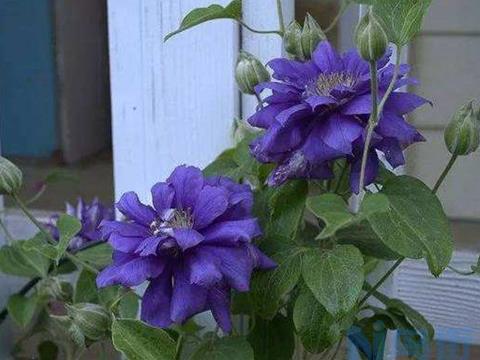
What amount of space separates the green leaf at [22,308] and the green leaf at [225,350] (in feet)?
1.28

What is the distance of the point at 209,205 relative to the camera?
0.83 meters

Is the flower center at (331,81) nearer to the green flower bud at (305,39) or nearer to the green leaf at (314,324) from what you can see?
the green flower bud at (305,39)

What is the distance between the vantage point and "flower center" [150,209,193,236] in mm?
834

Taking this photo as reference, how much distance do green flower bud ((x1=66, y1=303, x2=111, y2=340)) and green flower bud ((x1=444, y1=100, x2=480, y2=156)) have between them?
367mm

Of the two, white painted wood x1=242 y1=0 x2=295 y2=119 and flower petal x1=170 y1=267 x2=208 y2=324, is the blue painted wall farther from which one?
flower petal x1=170 y1=267 x2=208 y2=324

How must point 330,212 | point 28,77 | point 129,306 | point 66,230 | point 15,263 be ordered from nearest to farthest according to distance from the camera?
point 330,212
point 66,230
point 129,306
point 15,263
point 28,77

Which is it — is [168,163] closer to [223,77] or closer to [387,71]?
[223,77]

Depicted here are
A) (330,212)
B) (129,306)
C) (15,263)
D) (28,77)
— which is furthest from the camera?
(28,77)

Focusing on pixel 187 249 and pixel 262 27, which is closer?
pixel 187 249

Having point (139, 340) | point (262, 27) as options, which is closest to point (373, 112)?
point (139, 340)

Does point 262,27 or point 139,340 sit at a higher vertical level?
point 262,27

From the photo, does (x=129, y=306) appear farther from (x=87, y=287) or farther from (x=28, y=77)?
(x=28, y=77)

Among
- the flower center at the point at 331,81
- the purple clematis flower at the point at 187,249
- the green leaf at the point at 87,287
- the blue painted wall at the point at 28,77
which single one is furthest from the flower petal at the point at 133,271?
the blue painted wall at the point at 28,77

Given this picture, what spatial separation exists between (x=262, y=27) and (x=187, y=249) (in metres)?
0.41
